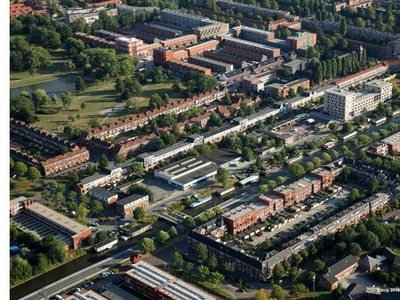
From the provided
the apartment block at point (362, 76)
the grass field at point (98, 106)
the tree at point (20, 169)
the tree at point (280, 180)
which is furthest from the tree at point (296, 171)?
the tree at point (20, 169)

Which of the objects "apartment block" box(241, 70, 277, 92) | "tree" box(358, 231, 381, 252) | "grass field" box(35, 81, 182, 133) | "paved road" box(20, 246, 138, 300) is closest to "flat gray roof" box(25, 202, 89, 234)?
"paved road" box(20, 246, 138, 300)

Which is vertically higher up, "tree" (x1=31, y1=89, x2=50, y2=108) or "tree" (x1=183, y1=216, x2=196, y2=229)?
"tree" (x1=31, y1=89, x2=50, y2=108)

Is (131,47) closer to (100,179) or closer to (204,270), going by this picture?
(100,179)

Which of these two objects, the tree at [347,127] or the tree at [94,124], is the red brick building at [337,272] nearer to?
the tree at [347,127]

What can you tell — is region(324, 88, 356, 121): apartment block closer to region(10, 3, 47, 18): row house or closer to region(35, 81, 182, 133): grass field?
region(35, 81, 182, 133): grass field

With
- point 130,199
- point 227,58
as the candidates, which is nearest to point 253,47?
point 227,58
